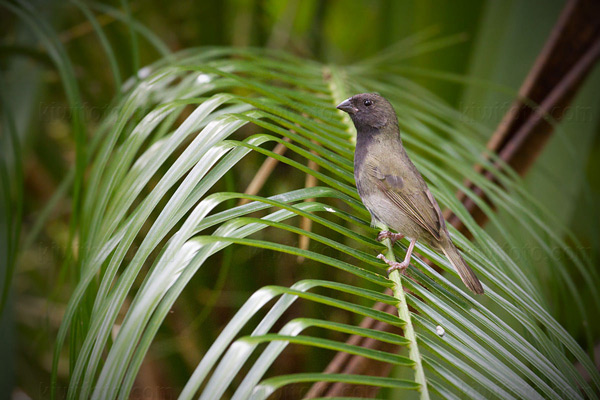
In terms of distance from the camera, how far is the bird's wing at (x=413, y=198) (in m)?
1.83

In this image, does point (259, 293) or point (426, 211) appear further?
point (426, 211)

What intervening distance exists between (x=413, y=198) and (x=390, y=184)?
0.36 feet

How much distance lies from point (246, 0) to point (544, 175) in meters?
2.32

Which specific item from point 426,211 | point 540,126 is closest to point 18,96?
point 426,211

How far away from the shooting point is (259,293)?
38.8 inches

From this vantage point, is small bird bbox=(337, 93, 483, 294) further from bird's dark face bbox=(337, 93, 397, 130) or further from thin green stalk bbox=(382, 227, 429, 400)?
thin green stalk bbox=(382, 227, 429, 400)

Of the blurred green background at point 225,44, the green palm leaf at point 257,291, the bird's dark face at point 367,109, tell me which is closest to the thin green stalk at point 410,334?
the green palm leaf at point 257,291

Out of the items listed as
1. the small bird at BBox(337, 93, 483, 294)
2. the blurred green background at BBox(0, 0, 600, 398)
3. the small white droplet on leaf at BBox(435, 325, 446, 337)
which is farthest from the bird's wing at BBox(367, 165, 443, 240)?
the blurred green background at BBox(0, 0, 600, 398)

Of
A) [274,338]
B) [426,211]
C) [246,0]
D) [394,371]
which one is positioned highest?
[246,0]

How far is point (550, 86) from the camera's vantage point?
2.42 metres

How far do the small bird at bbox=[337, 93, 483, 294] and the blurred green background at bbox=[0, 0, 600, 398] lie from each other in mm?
630

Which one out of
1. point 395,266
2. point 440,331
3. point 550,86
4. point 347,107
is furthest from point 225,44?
point 440,331

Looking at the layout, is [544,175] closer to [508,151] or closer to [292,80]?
[508,151]

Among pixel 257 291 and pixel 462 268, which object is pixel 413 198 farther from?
pixel 257 291
